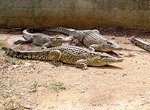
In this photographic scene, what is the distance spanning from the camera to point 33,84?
443 cm

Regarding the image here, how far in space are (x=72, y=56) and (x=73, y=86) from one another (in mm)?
1582

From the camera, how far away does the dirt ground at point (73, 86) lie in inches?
142

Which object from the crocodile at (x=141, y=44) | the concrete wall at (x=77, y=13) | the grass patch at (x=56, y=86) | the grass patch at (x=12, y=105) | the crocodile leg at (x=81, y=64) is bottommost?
the grass patch at (x=12, y=105)

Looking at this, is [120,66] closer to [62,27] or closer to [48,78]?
[48,78]

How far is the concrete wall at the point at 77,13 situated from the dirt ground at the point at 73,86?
126 inches

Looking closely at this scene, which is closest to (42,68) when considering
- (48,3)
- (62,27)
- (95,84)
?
(95,84)

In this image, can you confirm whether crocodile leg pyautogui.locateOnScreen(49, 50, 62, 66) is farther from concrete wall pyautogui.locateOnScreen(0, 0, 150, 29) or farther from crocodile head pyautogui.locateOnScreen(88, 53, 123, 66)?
concrete wall pyautogui.locateOnScreen(0, 0, 150, 29)

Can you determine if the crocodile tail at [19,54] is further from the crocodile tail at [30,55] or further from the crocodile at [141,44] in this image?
the crocodile at [141,44]

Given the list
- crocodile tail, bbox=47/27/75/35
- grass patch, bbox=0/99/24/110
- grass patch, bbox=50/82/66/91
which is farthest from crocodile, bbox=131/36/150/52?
grass patch, bbox=0/99/24/110

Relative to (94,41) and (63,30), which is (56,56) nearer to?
(94,41)

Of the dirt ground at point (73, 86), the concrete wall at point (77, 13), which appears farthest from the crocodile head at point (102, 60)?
the concrete wall at point (77, 13)

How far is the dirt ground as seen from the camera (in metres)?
3.62

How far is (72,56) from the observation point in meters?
5.95

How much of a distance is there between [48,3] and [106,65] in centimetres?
479
